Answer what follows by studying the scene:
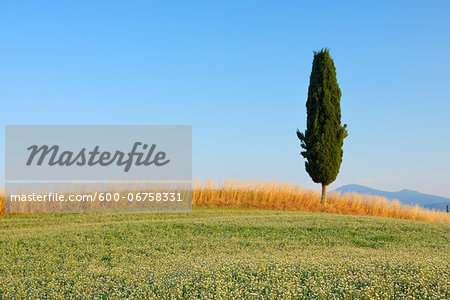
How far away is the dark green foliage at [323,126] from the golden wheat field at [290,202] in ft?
4.81

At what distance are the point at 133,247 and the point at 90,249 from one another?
2.69ft

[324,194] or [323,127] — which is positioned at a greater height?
[323,127]

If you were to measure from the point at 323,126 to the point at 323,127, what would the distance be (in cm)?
6

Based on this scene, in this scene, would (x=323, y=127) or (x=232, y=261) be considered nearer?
(x=232, y=261)

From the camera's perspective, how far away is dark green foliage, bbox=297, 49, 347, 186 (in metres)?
21.0

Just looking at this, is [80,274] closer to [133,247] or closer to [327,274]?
[133,247]

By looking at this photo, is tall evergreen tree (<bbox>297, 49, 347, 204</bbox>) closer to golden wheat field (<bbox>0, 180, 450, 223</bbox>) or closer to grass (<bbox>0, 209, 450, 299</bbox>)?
golden wheat field (<bbox>0, 180, 450, 223</bbox>)

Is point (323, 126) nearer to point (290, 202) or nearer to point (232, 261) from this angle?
point (290, 202)

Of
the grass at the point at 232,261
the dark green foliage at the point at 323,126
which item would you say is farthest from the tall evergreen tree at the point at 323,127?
the grass at the point at 232,261

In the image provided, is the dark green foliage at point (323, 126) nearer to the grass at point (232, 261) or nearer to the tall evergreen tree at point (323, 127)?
the tall evergreen tree at point (323, 127)

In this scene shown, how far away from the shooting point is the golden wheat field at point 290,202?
19625 millimetres

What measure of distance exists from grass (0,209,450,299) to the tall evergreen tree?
32.6 feet

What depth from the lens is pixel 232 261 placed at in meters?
5.20

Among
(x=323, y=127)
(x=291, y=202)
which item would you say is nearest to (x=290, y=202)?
(x=291, y=202)
